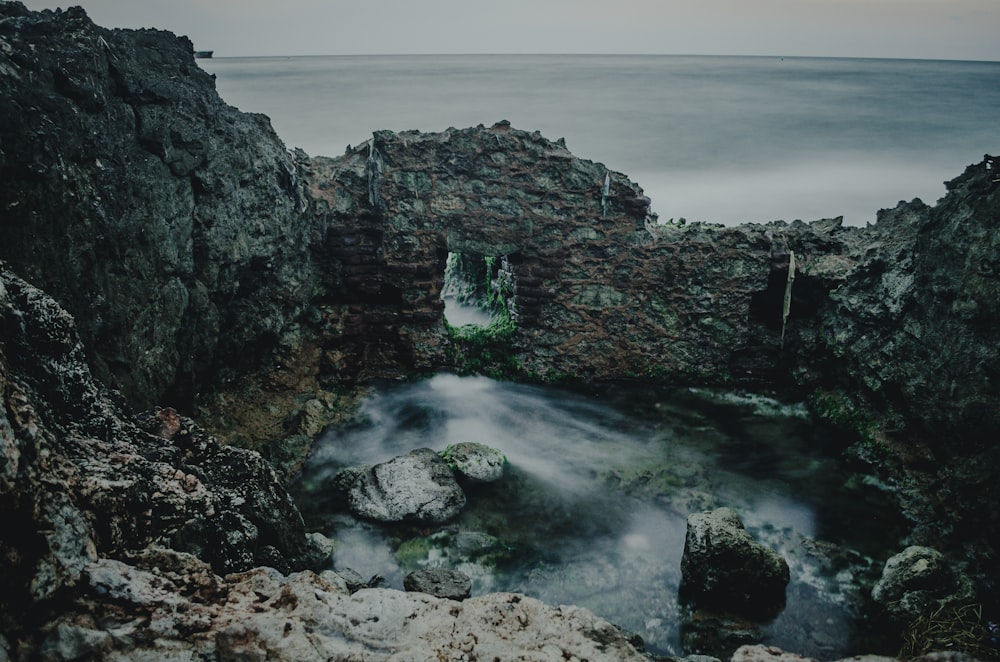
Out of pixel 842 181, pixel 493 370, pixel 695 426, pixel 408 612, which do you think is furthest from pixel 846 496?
pixel 842 181

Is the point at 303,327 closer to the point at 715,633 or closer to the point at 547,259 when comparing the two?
the point at 547,259

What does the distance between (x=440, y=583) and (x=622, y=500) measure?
240 cm

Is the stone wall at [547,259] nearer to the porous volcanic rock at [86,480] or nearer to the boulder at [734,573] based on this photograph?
the boulder at [734,573]

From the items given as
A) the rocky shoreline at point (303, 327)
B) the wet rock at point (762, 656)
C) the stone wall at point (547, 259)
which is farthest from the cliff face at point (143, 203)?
the wet rock at point (762, 656)

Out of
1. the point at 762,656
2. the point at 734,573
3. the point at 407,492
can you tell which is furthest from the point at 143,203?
the point at 734,573

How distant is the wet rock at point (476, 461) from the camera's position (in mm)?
7402

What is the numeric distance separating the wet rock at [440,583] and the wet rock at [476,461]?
157 centimetres

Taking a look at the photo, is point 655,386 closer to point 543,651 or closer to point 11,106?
point 543,651

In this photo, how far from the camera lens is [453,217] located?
920 centimetres

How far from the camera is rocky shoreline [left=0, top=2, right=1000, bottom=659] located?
2.63 m

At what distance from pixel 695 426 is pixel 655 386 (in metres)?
1.06

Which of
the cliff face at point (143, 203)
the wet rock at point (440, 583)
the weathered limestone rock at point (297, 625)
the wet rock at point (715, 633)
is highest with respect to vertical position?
the cliff face at point (143, 203)

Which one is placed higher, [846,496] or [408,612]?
[408,612]

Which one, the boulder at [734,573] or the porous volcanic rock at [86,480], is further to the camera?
the boulder at [734,573]
